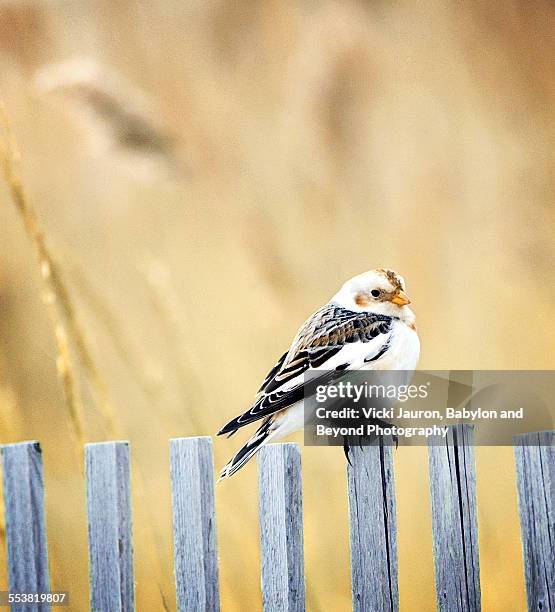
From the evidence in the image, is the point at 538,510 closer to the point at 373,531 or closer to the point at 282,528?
the point at 373,531

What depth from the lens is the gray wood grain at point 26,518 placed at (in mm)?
1899

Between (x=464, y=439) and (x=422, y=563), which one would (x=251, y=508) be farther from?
(x=464, y=439)

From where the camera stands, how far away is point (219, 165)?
3520 millimetres

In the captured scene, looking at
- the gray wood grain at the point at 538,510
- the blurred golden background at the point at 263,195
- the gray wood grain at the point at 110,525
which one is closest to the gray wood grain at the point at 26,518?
the gray wood grain at the point at 110,525

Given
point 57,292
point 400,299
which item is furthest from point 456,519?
point 57,292

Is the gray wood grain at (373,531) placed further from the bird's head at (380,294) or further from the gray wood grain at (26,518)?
the gray wood grain at (26,518)

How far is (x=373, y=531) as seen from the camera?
1.76 meters

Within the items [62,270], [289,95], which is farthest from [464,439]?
[289,95]

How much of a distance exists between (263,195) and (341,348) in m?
1.48

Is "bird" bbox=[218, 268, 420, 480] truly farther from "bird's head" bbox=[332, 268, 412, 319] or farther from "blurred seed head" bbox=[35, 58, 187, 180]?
"blurred seed head" bbox=[35, 58, 187, 180]

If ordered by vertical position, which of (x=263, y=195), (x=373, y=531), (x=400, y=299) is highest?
(x=263, y=195)

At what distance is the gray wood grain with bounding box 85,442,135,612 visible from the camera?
5.95 ft

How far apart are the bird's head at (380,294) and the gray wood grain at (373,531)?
50cm

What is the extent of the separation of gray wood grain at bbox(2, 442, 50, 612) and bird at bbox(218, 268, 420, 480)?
38 centimetres
